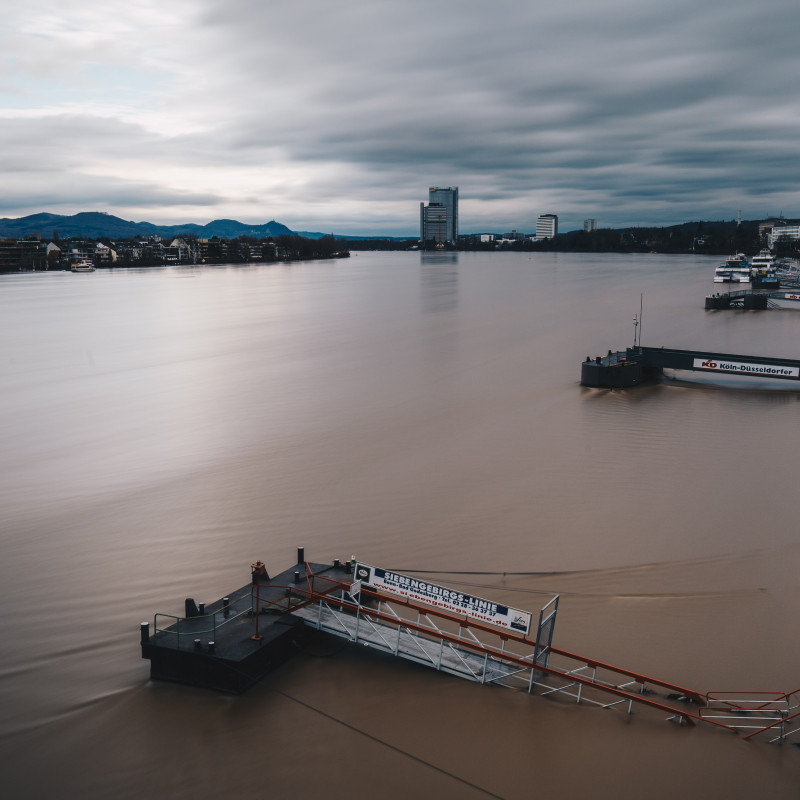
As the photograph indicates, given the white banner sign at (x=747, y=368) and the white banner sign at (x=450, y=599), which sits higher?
the white banner sign at (x=747, y=368)

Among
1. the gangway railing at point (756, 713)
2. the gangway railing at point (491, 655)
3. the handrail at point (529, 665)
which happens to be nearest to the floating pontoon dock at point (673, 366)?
the gangway railing at point (491, 655)

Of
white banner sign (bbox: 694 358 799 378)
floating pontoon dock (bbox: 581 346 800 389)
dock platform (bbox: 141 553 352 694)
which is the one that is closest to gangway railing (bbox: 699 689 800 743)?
dock platform (bbox: 141 553 352 694)

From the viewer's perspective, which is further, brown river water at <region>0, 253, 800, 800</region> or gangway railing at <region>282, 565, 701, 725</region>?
gangway railing at <region>282, 565, 701, 725</region>

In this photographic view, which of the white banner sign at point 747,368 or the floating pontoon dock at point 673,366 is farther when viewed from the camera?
the floating pontoon dock at point 673,366

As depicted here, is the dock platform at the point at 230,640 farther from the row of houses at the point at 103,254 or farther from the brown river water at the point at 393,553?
the row of houses at the point at 103,254

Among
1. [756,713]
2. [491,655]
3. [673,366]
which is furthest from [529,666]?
[673,366]

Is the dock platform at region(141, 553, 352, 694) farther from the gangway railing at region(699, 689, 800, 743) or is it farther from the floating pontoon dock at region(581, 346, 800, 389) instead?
the floating pontoon dock at region(581, 346, 800, 389)

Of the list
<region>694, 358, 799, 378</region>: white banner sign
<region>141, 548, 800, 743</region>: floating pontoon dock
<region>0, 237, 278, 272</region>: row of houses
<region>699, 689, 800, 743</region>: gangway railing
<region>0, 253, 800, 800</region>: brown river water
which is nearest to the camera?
<region>0, 253, 800, 800</region>: brown river water
